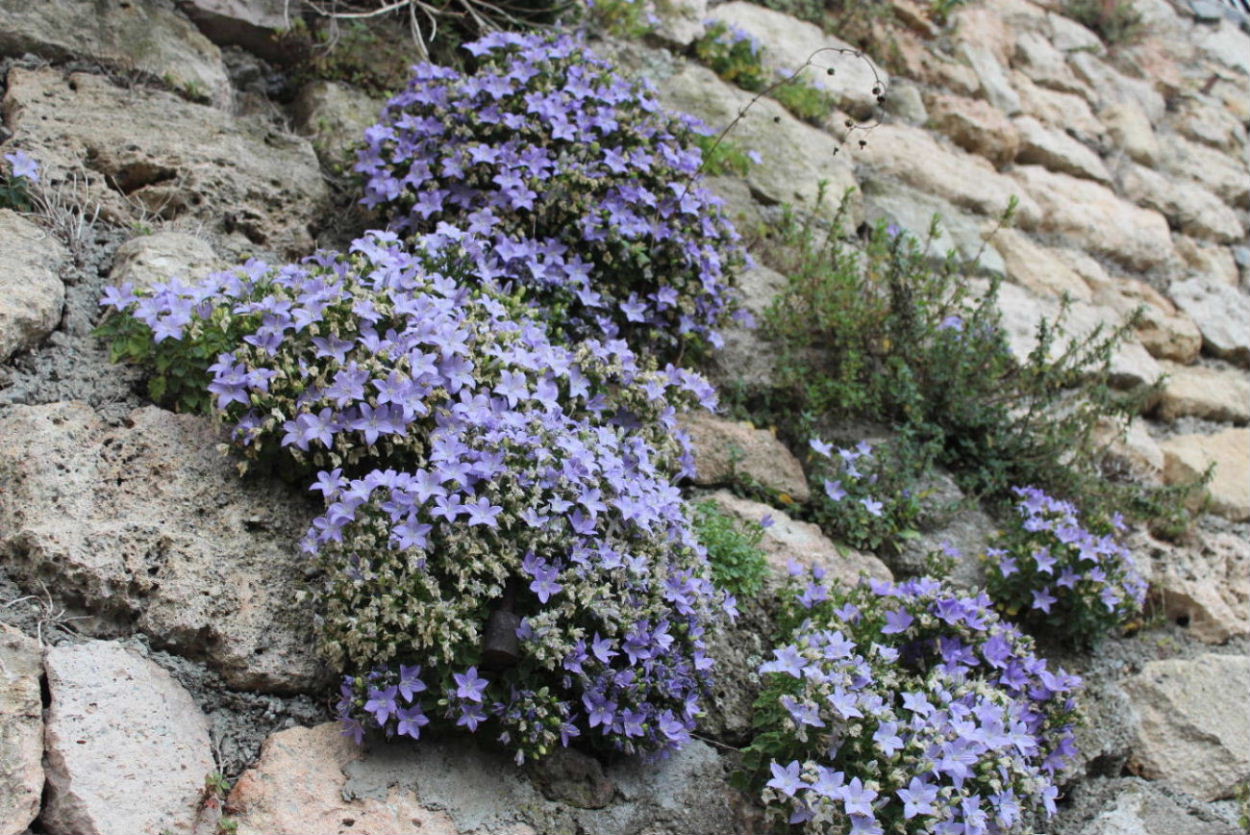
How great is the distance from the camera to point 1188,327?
4.88 metres

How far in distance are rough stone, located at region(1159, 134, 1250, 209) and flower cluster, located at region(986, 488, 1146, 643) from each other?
3389mm

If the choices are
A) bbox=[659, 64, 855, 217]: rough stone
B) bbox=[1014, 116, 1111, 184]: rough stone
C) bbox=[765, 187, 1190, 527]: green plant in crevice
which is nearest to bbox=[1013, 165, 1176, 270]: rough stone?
bbox=[1014, 116, 1111, 184]: rough stone

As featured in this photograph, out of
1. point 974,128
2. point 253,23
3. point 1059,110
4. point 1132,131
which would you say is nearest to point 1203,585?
point 974,128

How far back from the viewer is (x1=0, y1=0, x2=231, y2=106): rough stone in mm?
3285

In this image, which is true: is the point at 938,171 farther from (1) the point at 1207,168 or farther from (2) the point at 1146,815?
(2) the point at 1146,815

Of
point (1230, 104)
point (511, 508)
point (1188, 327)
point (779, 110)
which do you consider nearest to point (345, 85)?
point (779, 110)

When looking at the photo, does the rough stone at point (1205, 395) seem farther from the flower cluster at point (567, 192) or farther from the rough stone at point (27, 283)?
the rough stone at point (27, 283)

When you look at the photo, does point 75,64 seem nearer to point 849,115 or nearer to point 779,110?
point 779,110

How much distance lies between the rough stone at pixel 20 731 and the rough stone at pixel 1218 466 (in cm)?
367

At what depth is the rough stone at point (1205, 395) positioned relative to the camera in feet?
14.7

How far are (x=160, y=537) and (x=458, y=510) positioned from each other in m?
0.66

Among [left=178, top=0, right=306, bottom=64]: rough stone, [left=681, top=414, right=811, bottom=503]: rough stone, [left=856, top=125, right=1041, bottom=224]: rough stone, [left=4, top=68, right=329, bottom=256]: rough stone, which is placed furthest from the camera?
[left=856, top=125, right=1041, bottom=224]: rough stone

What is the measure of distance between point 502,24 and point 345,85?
2.21ft

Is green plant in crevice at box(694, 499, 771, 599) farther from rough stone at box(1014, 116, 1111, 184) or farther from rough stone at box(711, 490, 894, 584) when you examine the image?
rough stone at box(1014, 116, 1111, 184)
